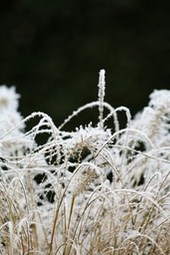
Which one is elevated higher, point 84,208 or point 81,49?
point 81,49

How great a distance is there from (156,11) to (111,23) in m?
0.29

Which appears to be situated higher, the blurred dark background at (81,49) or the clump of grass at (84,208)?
the blurred dark background at (81,49)

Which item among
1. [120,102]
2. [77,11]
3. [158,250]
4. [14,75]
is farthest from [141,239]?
[77,11]

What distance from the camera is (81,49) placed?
4.89m

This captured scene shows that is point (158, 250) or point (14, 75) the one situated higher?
point (14, 75)

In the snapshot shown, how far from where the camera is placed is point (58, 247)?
1.20m

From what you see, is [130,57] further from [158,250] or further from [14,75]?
[158,250]

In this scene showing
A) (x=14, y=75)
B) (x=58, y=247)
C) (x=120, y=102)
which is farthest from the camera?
(x=14, y=75)

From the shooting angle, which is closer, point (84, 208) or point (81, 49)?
point (84, 208)

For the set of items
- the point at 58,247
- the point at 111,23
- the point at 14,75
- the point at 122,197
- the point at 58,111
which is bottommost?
the point at 58,247

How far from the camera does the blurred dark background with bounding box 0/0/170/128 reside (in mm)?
4340

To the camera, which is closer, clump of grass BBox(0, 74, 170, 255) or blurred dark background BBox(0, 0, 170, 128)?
clump of grass BBox(0, 74, 170, 255)

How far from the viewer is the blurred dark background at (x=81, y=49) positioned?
434 centimetres

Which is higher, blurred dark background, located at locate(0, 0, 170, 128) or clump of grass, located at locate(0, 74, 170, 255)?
blurred dark background, located at locate(0, 0, 170, 128)
